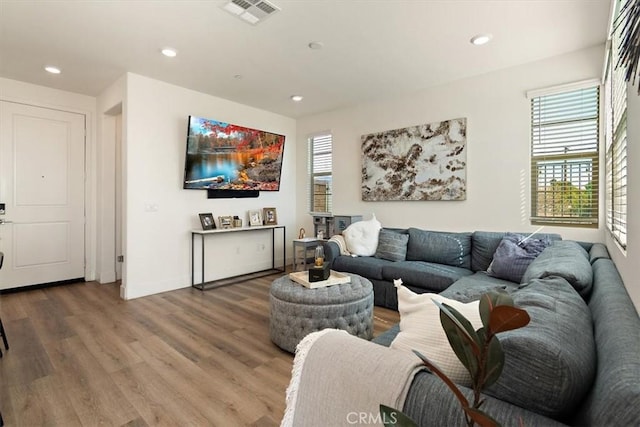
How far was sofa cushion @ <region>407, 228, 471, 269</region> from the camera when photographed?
3463 mm

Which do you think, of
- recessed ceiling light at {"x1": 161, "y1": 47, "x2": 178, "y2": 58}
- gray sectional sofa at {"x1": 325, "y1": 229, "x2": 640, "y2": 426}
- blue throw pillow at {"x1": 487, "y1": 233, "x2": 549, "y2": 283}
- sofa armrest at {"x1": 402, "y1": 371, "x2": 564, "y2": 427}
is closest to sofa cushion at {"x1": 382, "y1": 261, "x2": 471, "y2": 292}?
blue throw pillow at {"x1": 487, "y1": 233, "x2": 549, "y2": 283}

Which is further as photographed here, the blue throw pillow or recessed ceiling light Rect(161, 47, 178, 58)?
recessed ceiling light Rect(161, 47, 178, 58)

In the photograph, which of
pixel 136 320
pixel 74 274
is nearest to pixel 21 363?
pixel 136 320

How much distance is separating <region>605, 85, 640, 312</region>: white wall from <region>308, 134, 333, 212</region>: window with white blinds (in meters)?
3.96

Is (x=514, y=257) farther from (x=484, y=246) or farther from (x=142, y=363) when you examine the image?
(x=142, y=363)

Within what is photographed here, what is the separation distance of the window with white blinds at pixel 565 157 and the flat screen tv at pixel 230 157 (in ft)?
11.7

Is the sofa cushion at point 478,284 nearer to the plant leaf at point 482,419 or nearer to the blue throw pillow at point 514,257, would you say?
the blue throw pillow at point 514,257

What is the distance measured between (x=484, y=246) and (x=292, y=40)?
9.25 ft

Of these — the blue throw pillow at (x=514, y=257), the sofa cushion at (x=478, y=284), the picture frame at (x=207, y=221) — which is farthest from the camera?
the picture frame at (x=207, y=221)

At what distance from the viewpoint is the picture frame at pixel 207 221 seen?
4301 millimetres

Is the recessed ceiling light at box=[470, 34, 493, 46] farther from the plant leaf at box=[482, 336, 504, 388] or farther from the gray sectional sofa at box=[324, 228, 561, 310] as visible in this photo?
the plant leaf at box=[482, 336, 504, 388]

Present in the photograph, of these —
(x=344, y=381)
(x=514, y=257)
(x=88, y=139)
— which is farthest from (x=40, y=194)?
(x=514, y=257)

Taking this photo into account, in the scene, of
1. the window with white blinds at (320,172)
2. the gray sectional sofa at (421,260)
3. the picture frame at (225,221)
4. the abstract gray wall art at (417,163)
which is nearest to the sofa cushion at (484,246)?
the gray sectional sofa at (421,260)

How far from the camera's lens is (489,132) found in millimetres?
3590
